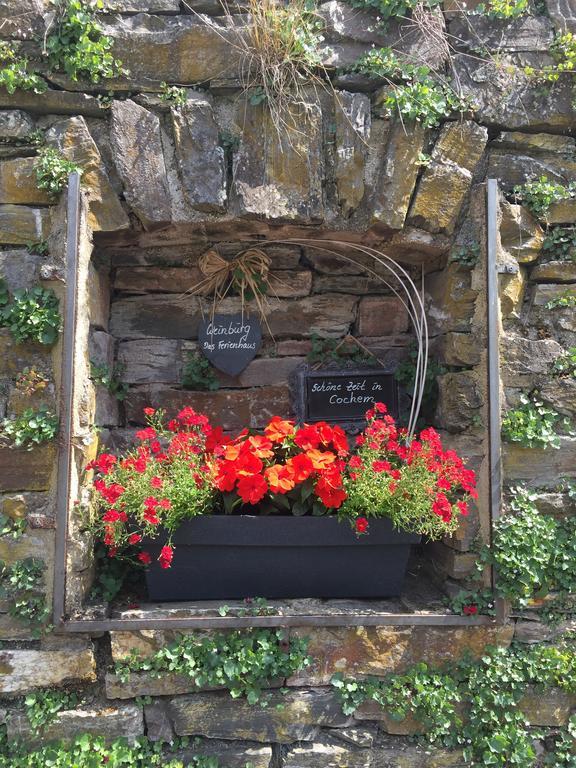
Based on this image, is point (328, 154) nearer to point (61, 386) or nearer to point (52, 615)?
point (61, 386)

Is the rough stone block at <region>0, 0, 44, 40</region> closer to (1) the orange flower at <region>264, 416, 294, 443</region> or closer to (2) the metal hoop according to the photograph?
(2) the metal hoop

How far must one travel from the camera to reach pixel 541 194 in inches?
91.1

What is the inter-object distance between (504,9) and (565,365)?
1.30m

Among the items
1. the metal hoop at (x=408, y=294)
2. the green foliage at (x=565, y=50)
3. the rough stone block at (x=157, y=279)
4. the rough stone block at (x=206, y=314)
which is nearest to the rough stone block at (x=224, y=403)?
the rough stone block at (x=206, y=314)

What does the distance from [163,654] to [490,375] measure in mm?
1444

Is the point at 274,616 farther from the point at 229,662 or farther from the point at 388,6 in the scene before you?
the point at 388,6

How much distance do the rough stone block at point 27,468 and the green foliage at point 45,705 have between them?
65 centimetres

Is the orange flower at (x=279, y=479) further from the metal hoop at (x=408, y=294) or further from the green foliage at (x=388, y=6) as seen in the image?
the green foliage at (x=388, y=6)

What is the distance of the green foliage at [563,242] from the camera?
2.33 meters

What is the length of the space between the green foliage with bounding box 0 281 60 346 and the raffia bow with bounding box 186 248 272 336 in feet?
2.33

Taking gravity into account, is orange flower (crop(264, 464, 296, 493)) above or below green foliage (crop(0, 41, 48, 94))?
below

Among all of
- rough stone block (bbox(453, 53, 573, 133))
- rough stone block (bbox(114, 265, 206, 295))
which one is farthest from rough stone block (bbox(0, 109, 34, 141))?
rough stone block (bbox(453, 53, 573, 133))

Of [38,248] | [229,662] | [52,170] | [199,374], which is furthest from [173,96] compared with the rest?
[229,662]

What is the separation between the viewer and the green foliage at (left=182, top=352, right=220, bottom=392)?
2.63 m
